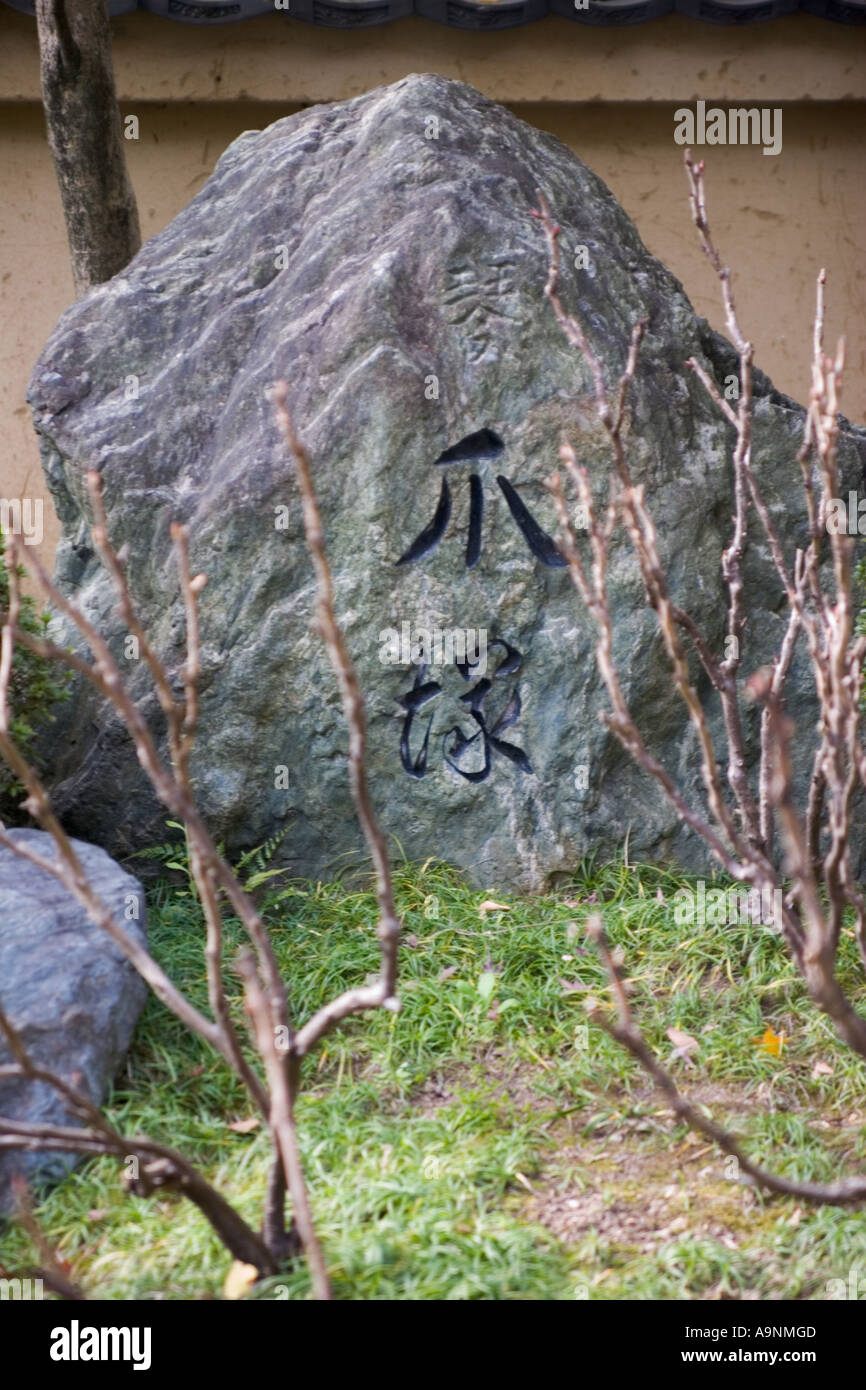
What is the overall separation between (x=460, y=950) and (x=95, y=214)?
375 centimetres

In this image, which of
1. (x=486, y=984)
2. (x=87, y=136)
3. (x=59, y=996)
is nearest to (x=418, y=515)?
(x=486, y=984)

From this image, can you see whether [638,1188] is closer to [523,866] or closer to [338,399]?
[523,866]

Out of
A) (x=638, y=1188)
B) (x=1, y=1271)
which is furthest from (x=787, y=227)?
(x=1, y=1271)

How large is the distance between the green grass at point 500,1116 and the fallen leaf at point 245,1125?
2 centimetres

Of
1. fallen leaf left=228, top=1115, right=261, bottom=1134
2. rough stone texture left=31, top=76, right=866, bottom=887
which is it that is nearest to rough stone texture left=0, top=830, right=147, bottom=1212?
fallen leaf left=228, top=1115, right=261, bottom=1134

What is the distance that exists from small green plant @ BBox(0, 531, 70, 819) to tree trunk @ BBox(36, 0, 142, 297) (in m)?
2.15

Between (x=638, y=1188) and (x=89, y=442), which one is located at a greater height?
(x=89, y=442)

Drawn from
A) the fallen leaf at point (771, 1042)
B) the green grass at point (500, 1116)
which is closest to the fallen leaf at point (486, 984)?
the green grass at point (500, 1116)

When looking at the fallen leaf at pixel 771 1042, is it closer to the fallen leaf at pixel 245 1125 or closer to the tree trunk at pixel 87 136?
the fallen leaf at pixel 245 1125

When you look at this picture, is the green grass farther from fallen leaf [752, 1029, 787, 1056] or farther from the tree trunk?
the tree trunk

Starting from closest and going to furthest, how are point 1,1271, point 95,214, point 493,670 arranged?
point 1,1271 < point 493,670 < point 95,214

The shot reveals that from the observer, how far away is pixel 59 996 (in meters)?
3.21

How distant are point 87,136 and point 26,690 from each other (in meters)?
2.80

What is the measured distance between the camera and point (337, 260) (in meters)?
4.45
